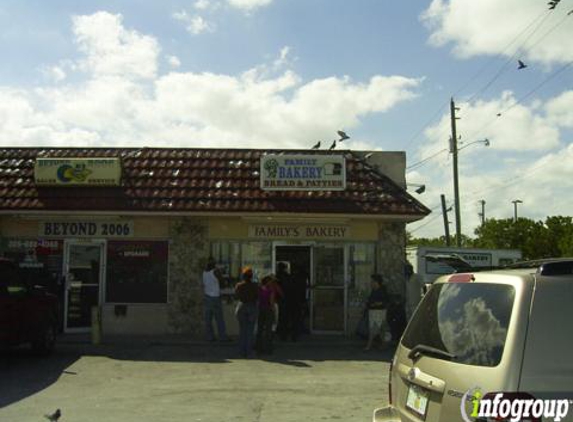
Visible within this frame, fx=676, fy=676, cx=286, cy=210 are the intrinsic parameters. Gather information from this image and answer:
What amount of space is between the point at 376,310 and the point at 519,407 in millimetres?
11130

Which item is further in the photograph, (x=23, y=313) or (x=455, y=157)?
(x=455, y=157)

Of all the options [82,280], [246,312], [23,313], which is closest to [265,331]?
[246,312]

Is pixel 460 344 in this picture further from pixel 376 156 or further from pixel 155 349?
pixel 376 156

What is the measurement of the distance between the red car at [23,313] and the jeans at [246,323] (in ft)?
12.3

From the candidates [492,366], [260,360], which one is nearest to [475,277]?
[492,366]

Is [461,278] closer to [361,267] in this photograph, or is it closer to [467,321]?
[467,321]

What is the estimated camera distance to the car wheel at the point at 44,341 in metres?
12.9

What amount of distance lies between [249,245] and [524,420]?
1384 cm

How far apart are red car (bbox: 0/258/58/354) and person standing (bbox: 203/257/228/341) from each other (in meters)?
3.34

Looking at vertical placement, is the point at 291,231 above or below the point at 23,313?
above

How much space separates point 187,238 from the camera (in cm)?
1692

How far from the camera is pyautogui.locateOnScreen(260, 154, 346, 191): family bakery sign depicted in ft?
54.7

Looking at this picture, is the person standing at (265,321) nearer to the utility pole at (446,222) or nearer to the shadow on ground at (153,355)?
the shadow on ground at (153,355)

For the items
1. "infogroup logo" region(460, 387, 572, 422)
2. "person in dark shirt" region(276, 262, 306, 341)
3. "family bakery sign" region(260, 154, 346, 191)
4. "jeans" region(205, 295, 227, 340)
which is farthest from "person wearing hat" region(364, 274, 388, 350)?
"infogroup logo" region(460, 387, 572, 422)
